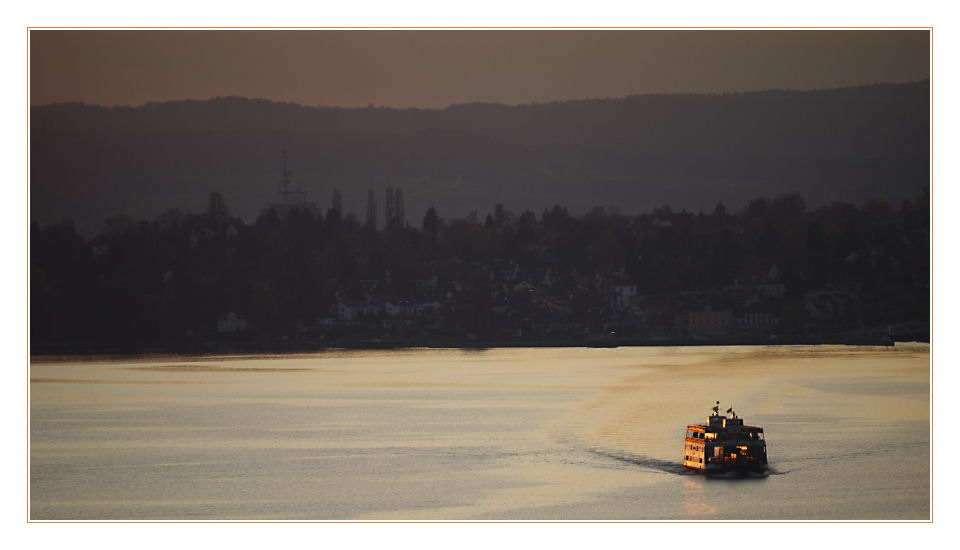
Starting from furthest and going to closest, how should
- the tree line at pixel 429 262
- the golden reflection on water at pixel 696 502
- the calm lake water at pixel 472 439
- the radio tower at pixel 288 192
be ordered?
the radio tower at pixel 288 192 < the tree line at pixel 429 262 < the calm lake water at pixel 472 439 < the golden reflection on water at pixel 696 502

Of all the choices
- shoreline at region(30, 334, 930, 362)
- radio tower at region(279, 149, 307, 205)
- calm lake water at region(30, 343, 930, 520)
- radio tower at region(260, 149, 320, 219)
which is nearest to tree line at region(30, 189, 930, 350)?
radio tower at region(260, 149, 320, 219)

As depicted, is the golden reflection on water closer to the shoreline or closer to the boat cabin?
the boat cabin

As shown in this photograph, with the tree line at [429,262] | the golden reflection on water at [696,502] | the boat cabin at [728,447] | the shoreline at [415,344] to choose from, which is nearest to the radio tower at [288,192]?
the tree line at [429,262]

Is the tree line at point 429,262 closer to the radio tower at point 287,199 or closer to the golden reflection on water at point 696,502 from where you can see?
the radio tower at point 287,199

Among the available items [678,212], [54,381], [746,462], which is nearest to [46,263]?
[746,462]

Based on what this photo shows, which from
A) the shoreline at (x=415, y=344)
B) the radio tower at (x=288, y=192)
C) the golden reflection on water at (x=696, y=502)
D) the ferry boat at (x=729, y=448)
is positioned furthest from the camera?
the shoreline at (x=415, y=344)

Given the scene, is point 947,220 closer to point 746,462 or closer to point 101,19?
point 746,462
